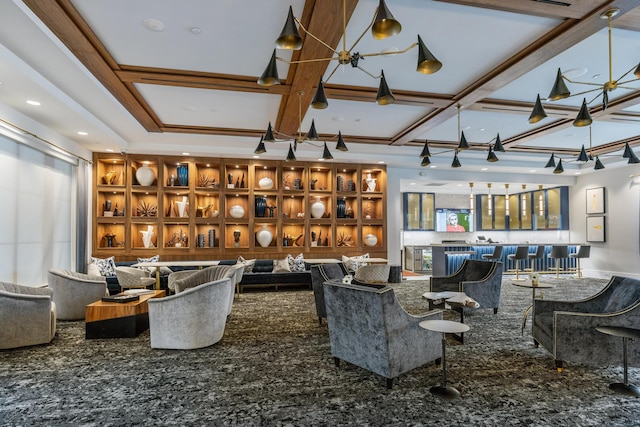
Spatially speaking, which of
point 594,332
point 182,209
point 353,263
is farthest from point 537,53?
point 182,209

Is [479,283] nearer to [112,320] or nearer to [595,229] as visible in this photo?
[112,320]

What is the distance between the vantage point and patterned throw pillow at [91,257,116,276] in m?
Answer: 7.54

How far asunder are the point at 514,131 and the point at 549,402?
6116 millimetres

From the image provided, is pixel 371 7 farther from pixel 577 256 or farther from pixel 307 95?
pixel 577 256

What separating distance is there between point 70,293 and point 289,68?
14.9 feet

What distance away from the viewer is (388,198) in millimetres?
9953

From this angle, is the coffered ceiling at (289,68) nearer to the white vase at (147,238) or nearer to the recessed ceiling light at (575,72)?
the recessed ceiling light at (575,72)

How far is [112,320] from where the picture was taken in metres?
4.57

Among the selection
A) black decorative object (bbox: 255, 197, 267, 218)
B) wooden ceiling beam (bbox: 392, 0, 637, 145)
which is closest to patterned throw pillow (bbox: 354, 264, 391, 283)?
black decorative object (bbox: 255, 197, 267, 218)

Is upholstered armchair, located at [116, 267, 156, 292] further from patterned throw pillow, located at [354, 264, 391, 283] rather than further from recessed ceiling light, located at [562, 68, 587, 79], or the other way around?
recessed ceiling light, located at [562, 68, 587, 79]

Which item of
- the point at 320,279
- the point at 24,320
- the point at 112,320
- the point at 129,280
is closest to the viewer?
the point at 24,320

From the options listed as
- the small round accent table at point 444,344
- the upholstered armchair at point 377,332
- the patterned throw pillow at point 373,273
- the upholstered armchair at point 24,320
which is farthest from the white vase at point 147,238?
the small round accent table at point 444,344

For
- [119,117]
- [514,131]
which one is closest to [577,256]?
[514,131]

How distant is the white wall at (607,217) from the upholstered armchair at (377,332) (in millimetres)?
6553
